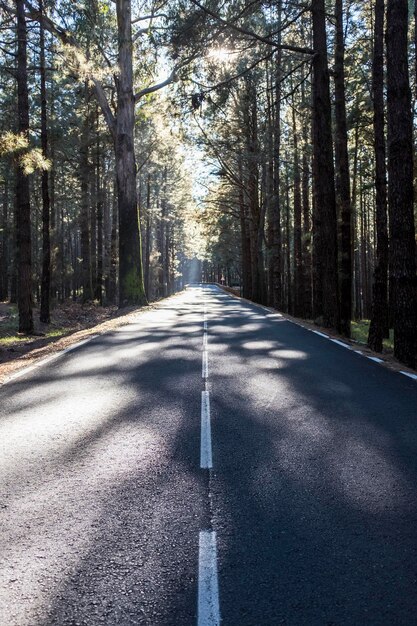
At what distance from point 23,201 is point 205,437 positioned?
1349 cm

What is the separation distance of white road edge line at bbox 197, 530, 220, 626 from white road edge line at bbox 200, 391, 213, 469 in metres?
1.11

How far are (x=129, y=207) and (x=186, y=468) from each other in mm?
17710

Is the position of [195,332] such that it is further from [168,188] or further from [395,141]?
[168,188]

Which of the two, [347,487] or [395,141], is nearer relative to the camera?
[347,487]

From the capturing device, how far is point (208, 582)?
2.64 metres

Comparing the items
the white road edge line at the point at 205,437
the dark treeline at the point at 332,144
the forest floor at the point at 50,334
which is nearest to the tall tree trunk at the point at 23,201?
the forest floor at the point at 50,334

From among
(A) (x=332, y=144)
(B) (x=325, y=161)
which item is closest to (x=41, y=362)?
(B) (x=325, y=161)

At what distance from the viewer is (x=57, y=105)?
1228 inches

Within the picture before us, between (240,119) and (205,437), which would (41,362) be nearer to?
(205,437)

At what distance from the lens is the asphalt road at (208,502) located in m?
2.52

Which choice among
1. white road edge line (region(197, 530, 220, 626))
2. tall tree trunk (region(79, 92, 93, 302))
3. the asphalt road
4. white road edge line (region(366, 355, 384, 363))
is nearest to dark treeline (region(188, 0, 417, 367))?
white road edge line (region(366, 355, 384, 363))

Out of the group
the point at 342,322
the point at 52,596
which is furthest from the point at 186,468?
the point at 342,322

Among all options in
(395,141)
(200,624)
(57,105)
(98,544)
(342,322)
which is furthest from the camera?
(57,105)

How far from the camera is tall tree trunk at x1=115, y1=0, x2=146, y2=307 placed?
20.1m
